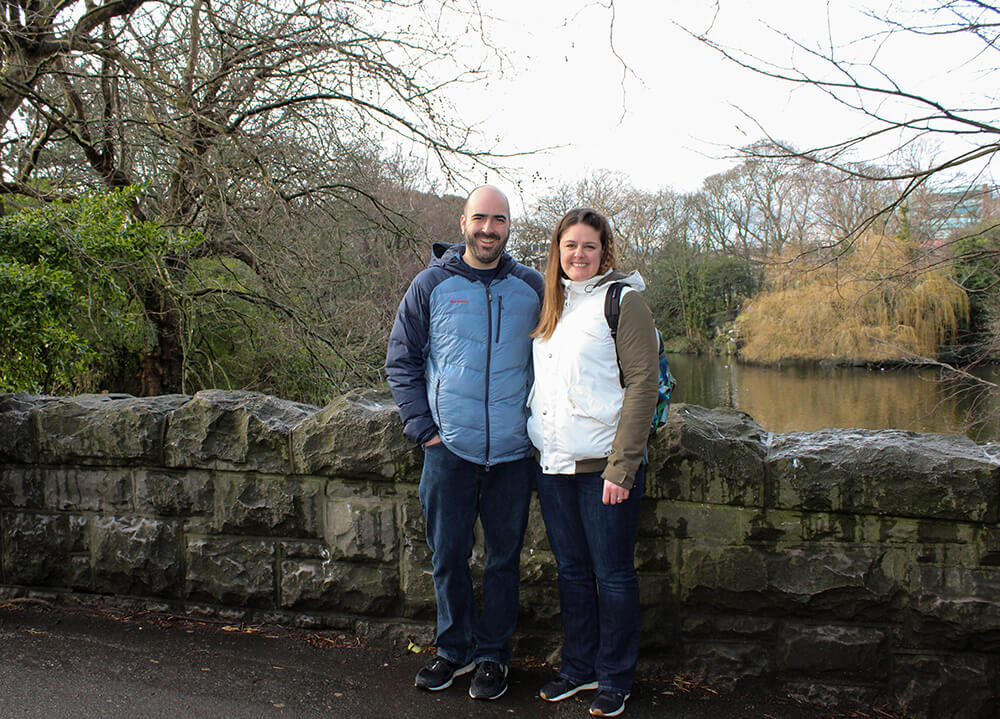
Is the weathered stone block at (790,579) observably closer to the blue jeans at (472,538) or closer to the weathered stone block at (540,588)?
the weathered stone block at (540,588)

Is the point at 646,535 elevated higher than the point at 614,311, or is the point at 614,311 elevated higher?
the point at 614,311

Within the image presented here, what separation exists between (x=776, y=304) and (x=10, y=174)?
22.5 metres

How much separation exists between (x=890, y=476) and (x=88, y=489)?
11.0ft

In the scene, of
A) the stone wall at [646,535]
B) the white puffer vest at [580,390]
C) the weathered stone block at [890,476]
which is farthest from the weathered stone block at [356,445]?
the weathered stone block at [890,476]

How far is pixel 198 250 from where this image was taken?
9.23m

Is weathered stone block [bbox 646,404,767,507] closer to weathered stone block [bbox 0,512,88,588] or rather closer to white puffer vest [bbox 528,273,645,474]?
white puffer vest [bbox 528,273,645,474]

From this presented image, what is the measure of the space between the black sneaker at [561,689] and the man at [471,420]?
0.54 ft

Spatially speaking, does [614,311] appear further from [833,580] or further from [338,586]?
[338,586]

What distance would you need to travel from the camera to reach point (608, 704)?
2.77 metres

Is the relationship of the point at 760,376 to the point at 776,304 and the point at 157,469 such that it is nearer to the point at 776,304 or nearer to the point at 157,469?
the point at 776,304

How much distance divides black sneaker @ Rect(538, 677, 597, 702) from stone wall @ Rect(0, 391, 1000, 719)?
303mm

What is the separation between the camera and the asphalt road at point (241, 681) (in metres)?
2.79

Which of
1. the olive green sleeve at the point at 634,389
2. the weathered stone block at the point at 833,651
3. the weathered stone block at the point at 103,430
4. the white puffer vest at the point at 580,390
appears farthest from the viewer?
the weathered stone block at the point at 103,430

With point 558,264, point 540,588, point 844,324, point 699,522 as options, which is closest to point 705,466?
point 699,522
